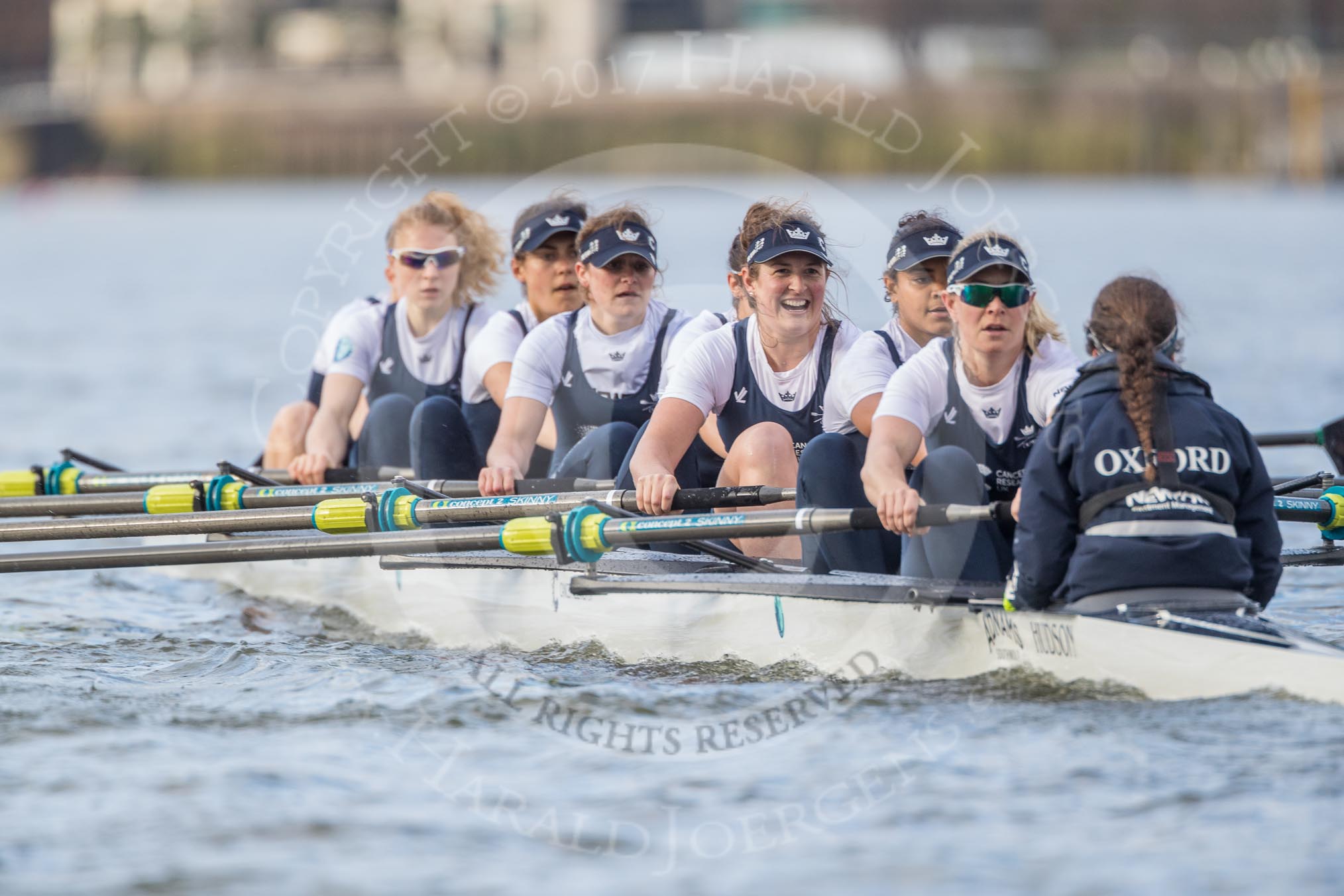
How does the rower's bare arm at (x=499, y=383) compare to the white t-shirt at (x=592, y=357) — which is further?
the rower's bare arm at (x=499, y=383)

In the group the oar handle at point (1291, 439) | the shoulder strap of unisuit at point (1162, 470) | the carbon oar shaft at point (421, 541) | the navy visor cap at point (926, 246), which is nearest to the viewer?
A: the shoulder strap of unisuit at point (1162, 470)

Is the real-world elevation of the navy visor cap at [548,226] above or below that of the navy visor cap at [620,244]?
above

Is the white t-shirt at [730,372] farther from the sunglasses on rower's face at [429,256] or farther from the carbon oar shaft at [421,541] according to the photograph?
the sunglasses on rower's face at [429,256]

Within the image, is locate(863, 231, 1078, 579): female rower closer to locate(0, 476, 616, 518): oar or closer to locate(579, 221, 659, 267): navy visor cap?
locate(579, 221, 659, 267): navy visor cap

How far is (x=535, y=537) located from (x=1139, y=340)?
2.13 m

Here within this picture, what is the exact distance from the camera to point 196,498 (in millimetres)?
6887

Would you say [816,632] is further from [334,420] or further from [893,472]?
[334,420]

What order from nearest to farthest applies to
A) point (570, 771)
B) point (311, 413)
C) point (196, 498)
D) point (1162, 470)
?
point (1162, 470) → point (570, 771) → point (196, 498) → point (311, 413)

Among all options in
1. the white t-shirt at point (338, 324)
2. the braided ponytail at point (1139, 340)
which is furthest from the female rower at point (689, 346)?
the white t-shirt at point (338, 324)

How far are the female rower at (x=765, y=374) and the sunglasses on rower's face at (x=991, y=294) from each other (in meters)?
0.70

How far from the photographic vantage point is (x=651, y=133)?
163 ft

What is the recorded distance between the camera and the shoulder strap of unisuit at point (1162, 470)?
4.57 m

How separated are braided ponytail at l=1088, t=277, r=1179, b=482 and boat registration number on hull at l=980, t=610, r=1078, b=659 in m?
0.54

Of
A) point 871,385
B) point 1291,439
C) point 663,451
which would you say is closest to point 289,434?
point 663,451
